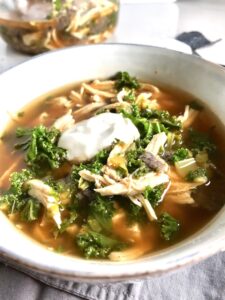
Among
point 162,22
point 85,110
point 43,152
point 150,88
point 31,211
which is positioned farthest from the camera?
point 162,22

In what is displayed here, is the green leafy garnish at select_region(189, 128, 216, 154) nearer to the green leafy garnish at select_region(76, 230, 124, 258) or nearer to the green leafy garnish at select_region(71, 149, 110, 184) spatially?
the green leafy garnish at select_region(71, 149, 110, 184)

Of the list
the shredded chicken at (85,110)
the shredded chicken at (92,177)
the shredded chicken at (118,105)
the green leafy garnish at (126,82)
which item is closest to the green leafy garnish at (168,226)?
the shredded chicken at (92,177)

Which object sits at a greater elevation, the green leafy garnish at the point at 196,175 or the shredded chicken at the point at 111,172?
the shredded chicken at the point at 111,172

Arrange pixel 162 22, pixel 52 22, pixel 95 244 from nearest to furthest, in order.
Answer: pixel 95 244 < pixel 52 22 < pixel 162 22

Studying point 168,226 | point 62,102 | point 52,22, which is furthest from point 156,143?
point 52,22

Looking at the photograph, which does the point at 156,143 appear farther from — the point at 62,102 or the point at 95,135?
the point at 62,102


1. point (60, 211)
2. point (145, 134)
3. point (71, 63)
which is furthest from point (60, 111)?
point (60, 211)

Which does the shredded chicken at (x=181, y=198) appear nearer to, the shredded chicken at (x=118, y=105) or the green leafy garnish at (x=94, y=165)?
the green leafy garnish at (x=94, y=165)

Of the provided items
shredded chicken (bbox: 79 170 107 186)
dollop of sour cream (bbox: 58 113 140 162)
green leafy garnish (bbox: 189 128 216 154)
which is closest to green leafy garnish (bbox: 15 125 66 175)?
dollop of sour cream (bbox: 58 113 140 162)
